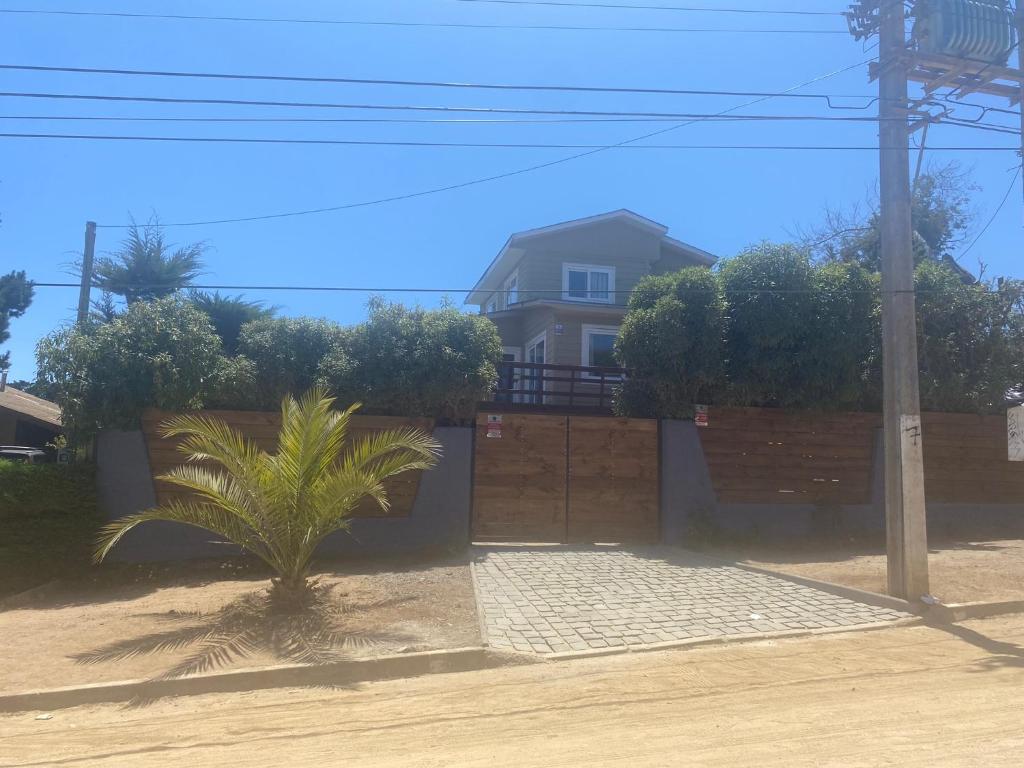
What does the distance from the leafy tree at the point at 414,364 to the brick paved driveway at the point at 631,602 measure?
7.86 ft

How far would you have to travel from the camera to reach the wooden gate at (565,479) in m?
11.9

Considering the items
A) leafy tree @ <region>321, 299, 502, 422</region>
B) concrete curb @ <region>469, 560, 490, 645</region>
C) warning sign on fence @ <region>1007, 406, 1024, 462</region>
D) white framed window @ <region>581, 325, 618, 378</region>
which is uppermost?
white framed window @ <region>581, 325, 618, 378</region>

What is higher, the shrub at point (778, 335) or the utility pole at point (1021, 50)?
the utility pole at point (1021, 50)

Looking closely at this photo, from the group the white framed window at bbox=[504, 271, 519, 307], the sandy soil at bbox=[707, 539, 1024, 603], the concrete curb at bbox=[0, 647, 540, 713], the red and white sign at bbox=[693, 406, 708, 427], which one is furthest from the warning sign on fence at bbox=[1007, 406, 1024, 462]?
the white framed window at bbox=[504, 271, 519, 307]

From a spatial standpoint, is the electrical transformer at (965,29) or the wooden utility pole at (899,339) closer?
the wooden utility pole at (899,339)

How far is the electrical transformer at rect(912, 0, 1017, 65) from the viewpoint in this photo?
376 inches

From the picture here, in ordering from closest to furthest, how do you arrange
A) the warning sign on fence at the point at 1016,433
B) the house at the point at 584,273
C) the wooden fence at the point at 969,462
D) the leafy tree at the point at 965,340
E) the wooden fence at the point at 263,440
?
the warning sign on fence at the point at 1016,433 < the wooden fence at the point at 263,440 < the leafy tree at the point at 965,340 < the wooden fence at the point at 969,462 < the house at the point at 584,273

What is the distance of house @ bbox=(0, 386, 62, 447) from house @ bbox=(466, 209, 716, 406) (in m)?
11.4

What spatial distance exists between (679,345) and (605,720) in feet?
25.9

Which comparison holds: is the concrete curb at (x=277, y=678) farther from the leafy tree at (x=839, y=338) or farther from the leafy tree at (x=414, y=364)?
the leafy tree at (x=839, y=338)

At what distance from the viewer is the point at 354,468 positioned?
8.12m

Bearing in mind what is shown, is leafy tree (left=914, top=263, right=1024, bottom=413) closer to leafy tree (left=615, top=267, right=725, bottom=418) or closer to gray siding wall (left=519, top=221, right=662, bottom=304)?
leafy tree (left=615, top=267, right=725, bottom=418)

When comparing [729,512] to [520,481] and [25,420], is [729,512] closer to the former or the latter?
[520,481]

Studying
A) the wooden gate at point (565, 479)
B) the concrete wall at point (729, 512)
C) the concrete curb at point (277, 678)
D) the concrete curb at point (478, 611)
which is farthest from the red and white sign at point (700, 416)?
the concrete curb at point (277, 678)
